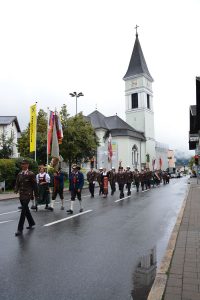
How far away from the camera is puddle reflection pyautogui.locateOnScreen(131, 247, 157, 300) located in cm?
447

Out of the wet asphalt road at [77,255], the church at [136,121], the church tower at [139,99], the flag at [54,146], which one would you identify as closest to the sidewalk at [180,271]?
the wet asphalt road at [77,255]

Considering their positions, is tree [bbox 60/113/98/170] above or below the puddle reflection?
above

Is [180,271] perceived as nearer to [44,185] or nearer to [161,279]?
[161,279]

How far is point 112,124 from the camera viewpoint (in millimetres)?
88875

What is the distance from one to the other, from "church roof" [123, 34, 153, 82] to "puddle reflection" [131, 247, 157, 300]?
94529 millimetres

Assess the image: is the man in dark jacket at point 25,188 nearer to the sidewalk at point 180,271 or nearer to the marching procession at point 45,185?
the marching procession at point 45,185

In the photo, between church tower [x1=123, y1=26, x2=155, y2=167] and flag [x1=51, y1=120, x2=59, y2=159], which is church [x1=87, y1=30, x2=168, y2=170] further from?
flag [x1=51, y1=120, x2=59, y2=159]

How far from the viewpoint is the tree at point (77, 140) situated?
1655 inches

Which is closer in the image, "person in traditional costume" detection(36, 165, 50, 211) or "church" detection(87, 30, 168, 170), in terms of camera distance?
"person in traditional costume" detection(36, 165, 50, 211)

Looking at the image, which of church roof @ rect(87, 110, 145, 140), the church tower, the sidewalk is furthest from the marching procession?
the church tower

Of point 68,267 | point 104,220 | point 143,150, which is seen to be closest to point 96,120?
point 143,150

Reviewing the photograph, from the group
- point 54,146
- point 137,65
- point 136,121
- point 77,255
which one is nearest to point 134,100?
point 136,121

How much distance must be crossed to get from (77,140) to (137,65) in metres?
62.6

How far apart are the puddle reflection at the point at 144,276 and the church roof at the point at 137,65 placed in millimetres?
94529
